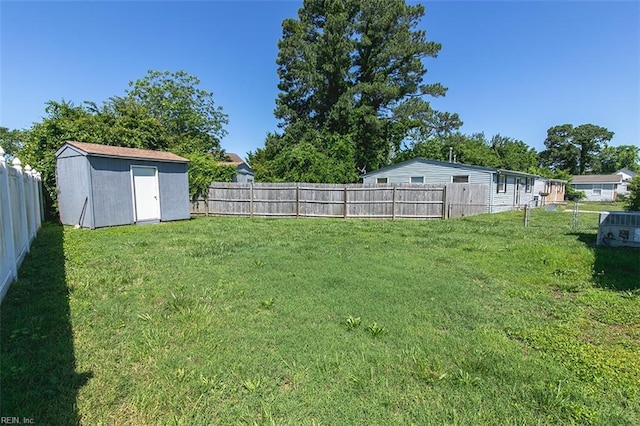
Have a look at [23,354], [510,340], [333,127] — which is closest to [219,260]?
[23,354]

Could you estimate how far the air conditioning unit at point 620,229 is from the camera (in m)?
6.15

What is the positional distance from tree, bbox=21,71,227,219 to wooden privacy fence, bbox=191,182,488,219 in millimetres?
1757

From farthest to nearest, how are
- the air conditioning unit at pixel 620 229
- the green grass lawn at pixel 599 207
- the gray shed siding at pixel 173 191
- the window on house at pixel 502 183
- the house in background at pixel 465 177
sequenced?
the green grass lawn at pixel 599 207 < the window on house at pixel 502 183 < the house in background at pixel 465 177 < the gray shed siding at pixel 173 191 < the air conditioning unit at pixel 620 229

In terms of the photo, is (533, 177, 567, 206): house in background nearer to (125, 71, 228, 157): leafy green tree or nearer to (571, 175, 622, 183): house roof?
(571, 175, 622, 183): house roof

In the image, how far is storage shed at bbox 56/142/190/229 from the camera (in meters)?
9.74

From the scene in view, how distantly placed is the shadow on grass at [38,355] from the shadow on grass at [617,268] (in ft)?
20.4

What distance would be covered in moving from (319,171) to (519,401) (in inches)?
633

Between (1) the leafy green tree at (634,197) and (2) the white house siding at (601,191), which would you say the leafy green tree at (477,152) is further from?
(1) the leafy green tree at (634,197)

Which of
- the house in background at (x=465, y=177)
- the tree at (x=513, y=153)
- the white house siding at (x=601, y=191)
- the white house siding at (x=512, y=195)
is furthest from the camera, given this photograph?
the white house siding at (x=601, y=191)

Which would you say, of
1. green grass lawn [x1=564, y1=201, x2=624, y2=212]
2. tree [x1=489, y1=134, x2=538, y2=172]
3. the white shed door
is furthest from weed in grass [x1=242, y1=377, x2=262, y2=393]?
tree [x1=489, y1=134, x2=538, y2=172]

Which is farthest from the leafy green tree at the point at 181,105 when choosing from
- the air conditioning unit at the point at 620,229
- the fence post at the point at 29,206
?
the air conditioning unit at the point at 620,229

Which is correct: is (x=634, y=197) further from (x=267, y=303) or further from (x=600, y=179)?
(x=600, y=179)

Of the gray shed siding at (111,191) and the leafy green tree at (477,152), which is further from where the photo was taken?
the leafy green tree at (477,152)

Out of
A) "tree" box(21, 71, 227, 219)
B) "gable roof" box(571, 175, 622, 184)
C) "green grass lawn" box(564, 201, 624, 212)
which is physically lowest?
"green grass lawn" box(564, 201, 624, 212)
